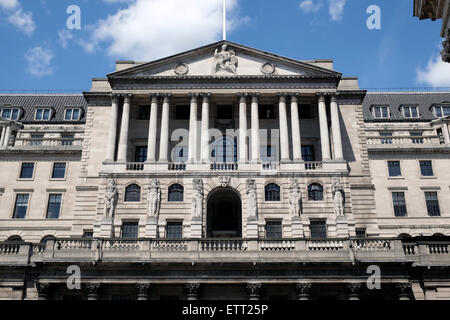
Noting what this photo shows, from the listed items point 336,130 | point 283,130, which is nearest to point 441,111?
point 336,130

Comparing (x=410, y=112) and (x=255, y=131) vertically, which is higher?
(x=410, y=112)

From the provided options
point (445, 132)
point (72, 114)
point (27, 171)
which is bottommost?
point (27, 171)

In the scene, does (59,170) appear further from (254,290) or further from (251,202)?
(254,290)

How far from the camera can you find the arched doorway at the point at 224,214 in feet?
150

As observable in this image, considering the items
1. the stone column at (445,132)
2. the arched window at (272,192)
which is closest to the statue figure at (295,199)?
the arched window at (272,192)

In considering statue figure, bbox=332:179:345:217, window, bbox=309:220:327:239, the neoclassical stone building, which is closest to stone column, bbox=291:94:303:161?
the neoclassical stone building

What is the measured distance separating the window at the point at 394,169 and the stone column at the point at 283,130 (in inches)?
678

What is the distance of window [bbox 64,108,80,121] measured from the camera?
74.0m

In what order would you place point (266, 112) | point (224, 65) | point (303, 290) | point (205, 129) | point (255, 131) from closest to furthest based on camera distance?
point (303, 290), point (255, 131), point (205, 129), point (224, 65), point (266, 112)

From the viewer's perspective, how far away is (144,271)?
1421 inches

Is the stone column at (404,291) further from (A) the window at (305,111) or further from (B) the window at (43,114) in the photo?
(B) the window at (43,114)

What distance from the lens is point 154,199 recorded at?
144 ft

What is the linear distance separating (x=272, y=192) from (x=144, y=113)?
1705cm

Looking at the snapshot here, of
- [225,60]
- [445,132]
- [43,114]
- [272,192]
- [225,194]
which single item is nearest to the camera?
[272,192]
